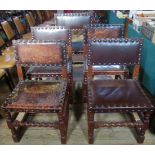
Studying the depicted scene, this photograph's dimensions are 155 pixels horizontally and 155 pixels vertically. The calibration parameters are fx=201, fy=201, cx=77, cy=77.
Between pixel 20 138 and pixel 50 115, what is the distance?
44 cm

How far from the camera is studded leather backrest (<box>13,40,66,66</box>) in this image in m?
1.86

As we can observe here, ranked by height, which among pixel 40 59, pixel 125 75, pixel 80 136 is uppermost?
pixel 40 59

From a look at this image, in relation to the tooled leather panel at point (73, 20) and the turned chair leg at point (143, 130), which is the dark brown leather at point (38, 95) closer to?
the turned chair leg at point (143, 130)

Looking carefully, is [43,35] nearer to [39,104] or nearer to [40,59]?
[40,59]

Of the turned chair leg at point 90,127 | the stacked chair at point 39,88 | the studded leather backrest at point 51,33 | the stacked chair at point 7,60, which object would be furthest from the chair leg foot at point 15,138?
the studded leather backrest at point 51,33

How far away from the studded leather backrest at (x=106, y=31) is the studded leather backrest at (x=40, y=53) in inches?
28.0

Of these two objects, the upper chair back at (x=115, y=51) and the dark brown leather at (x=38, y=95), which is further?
the upper chair back at (x=115, y=51)

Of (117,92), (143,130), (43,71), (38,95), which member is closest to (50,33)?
(43,71)

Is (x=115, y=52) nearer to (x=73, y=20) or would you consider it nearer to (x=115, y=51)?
(x=115, y=51)

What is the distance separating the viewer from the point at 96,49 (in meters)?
1.88

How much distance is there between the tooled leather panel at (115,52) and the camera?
185cm

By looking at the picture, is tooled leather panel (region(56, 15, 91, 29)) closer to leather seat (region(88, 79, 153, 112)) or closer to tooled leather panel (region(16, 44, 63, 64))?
tooled leather panel (region(16, 44, 63, 64))

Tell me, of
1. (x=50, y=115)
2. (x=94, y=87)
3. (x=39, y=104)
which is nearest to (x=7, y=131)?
(x=50, y=115)

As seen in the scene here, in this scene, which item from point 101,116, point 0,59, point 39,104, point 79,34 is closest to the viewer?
point 39,104
